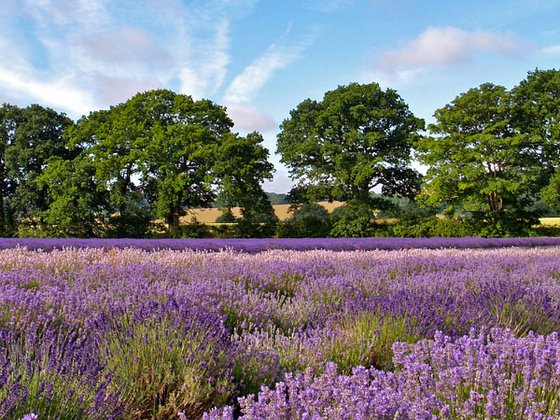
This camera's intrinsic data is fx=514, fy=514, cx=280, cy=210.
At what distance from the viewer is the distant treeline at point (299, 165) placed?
24.9 m

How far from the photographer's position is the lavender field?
77.4 inches

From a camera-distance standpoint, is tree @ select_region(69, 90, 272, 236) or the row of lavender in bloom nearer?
the row of lavender in bloom

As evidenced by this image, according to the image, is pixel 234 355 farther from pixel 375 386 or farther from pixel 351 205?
pixel 351 205

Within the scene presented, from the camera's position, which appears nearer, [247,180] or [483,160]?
[247,180]

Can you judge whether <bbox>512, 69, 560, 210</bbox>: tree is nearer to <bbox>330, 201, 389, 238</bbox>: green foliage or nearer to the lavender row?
<bbox>330, 201, 389, 238</bbox>: green foliage

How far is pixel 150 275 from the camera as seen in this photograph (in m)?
5.42

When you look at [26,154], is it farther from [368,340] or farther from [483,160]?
[368,340]

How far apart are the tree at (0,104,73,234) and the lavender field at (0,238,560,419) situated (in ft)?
83.2

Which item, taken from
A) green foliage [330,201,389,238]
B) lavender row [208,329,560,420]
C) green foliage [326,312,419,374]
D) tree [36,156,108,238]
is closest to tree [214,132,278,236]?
green foliage [330,201,389,238]

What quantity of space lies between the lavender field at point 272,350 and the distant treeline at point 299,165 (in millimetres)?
18991

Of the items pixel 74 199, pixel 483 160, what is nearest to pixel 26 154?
pixel 74 199

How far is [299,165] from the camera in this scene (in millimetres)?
30047

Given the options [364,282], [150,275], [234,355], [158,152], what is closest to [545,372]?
[234,355]

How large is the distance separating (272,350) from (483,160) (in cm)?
2644
